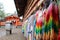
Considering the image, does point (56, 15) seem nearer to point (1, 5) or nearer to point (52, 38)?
point (52, 38)

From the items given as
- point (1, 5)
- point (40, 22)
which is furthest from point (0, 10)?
point (40, 22)

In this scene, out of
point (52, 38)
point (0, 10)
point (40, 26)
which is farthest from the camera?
point (0, 10)

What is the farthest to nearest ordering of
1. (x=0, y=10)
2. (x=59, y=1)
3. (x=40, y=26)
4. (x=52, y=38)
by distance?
(x=0, y=10), (x=40, y=26), (x=59, y=1), (x=52, y=38)

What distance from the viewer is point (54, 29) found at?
1.60 m

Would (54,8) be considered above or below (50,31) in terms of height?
above

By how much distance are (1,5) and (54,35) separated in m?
57.7

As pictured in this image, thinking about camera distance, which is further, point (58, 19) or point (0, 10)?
point (0, 10)

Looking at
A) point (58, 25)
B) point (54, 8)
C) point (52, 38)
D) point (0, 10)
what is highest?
point (0, 10)

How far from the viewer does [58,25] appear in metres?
1.63

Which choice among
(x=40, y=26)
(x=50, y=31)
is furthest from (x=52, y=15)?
(x=40, y=26)

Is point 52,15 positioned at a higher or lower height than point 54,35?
higher

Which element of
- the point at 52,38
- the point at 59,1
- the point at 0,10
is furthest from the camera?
the point at 0,10

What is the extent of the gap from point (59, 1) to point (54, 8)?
5.7 inches

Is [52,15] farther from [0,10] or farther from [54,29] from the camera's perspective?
[0,10]
